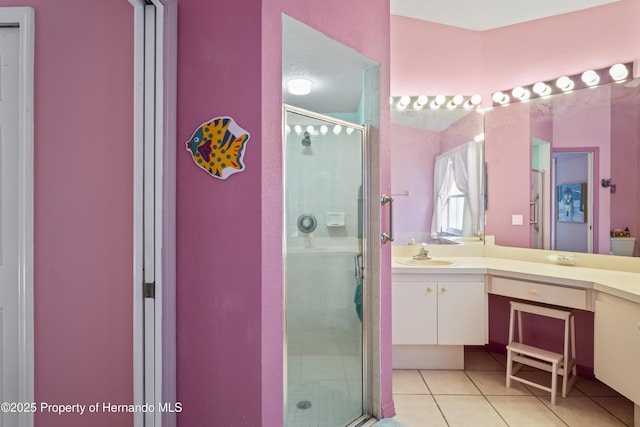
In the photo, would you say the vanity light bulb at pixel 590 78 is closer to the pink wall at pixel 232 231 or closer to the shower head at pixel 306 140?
the shower head at pixel 306 140

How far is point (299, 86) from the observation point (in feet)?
7.50

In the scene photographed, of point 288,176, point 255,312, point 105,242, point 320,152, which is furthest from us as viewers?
point 320,152

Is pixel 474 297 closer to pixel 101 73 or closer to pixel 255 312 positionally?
pixel 255 312

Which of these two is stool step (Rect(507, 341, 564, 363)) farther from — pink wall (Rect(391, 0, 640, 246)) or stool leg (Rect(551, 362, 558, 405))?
pink wall (Rect(391, 0, 640, 246))

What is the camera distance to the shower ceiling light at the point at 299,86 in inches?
88.2

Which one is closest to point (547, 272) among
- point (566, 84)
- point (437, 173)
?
point (437, 173)

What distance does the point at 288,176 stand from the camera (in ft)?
5.71

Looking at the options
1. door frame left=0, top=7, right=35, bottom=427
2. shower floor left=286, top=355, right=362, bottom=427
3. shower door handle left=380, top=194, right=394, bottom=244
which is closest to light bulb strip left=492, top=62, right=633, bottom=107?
shower door handle left=380, top=194, right=394, bottom=244

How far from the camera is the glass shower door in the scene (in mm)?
1845

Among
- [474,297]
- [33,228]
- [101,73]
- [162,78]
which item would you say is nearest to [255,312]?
[162,78]

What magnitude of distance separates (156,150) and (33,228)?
737mm

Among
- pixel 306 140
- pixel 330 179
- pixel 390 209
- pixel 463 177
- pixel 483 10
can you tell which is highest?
pixel 483 10

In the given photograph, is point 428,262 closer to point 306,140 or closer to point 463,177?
point 463,177

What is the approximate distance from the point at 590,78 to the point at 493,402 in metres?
2.37
